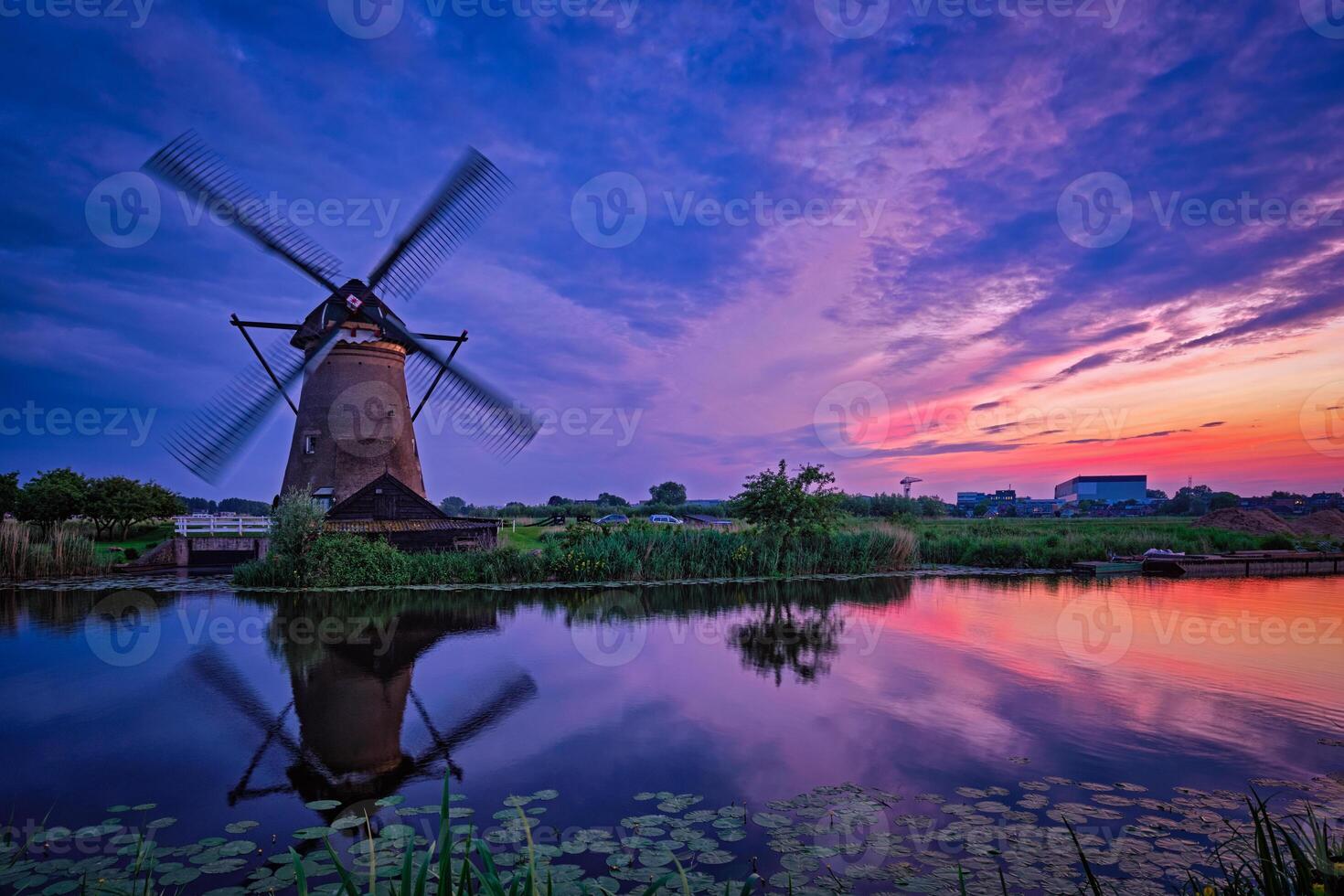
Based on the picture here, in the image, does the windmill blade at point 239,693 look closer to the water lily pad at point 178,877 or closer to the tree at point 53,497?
the water lily pad at point 178,877

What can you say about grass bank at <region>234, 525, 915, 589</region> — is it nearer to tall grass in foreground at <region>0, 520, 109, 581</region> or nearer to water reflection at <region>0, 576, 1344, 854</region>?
water reflection at <region>0, 576, 1344, 854</region>

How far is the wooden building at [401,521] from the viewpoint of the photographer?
60.0 feet

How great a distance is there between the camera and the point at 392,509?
1897 cm

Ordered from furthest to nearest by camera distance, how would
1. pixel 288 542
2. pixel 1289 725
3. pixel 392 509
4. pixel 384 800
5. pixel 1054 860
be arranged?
1. pixel 392 509
2. pixel 288 542
3. pixel 1289 725
4. pixel 384 800
5. pixel 1054 860

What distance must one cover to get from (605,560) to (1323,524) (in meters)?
40.9

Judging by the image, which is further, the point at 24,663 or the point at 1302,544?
the point at 1302,544

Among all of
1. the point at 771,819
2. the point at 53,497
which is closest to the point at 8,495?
the point at 53,497

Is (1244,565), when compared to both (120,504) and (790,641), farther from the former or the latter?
(120,504)

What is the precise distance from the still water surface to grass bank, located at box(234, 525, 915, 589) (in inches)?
111

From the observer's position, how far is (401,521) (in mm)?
18891

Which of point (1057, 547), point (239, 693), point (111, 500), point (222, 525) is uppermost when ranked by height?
point (111, 500)

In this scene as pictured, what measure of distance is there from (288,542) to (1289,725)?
706 inches

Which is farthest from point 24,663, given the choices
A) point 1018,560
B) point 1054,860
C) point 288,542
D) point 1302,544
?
point 1302,544

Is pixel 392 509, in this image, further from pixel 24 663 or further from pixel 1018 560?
pixel 1018 560
